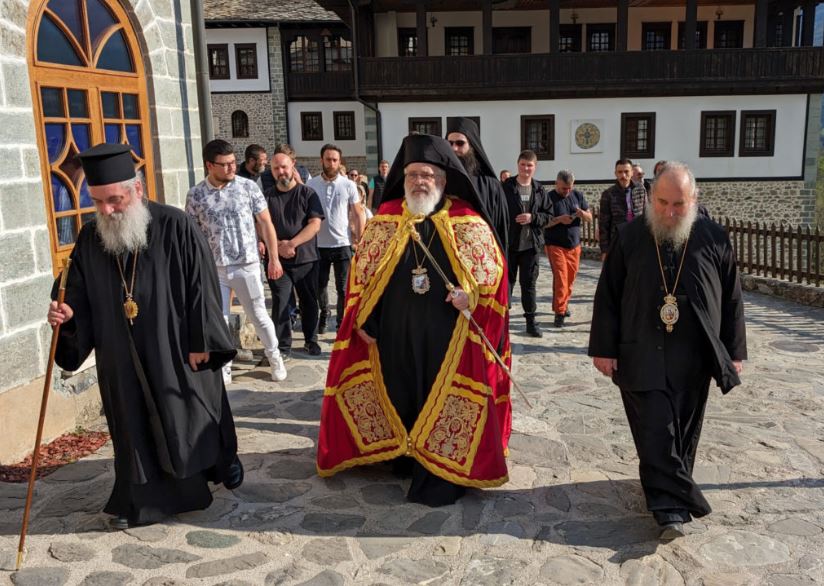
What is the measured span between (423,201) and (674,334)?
153cm

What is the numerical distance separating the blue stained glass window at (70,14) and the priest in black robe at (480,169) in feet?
9.31

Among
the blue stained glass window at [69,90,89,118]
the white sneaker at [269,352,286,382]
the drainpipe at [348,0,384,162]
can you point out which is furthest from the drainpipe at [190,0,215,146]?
the drainpipe at [348,0,384,162]

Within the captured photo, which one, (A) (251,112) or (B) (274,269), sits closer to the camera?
(B) (274,269)

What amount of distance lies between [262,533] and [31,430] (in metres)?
2.10

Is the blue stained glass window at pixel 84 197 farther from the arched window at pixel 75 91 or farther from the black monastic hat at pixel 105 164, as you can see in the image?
the black monastic hat at pixel 105 164

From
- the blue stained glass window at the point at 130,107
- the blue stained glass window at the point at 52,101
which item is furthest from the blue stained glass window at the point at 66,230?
the blue stained glass window at the point at 130,107

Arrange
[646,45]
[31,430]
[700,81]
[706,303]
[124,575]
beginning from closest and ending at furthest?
[124,575] → [706,303] → [31,430] → [700,81] → [646,45]

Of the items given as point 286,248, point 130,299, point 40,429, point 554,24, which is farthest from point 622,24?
point 40,429

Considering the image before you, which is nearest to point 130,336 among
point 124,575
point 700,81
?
point 124,575

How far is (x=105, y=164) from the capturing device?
143 inches

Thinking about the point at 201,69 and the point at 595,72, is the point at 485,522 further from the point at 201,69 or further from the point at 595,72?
the point at 595,72

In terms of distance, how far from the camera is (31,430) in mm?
4957

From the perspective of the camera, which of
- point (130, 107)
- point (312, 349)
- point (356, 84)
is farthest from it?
point (356, 84)

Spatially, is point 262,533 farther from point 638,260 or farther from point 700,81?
point 700,81
